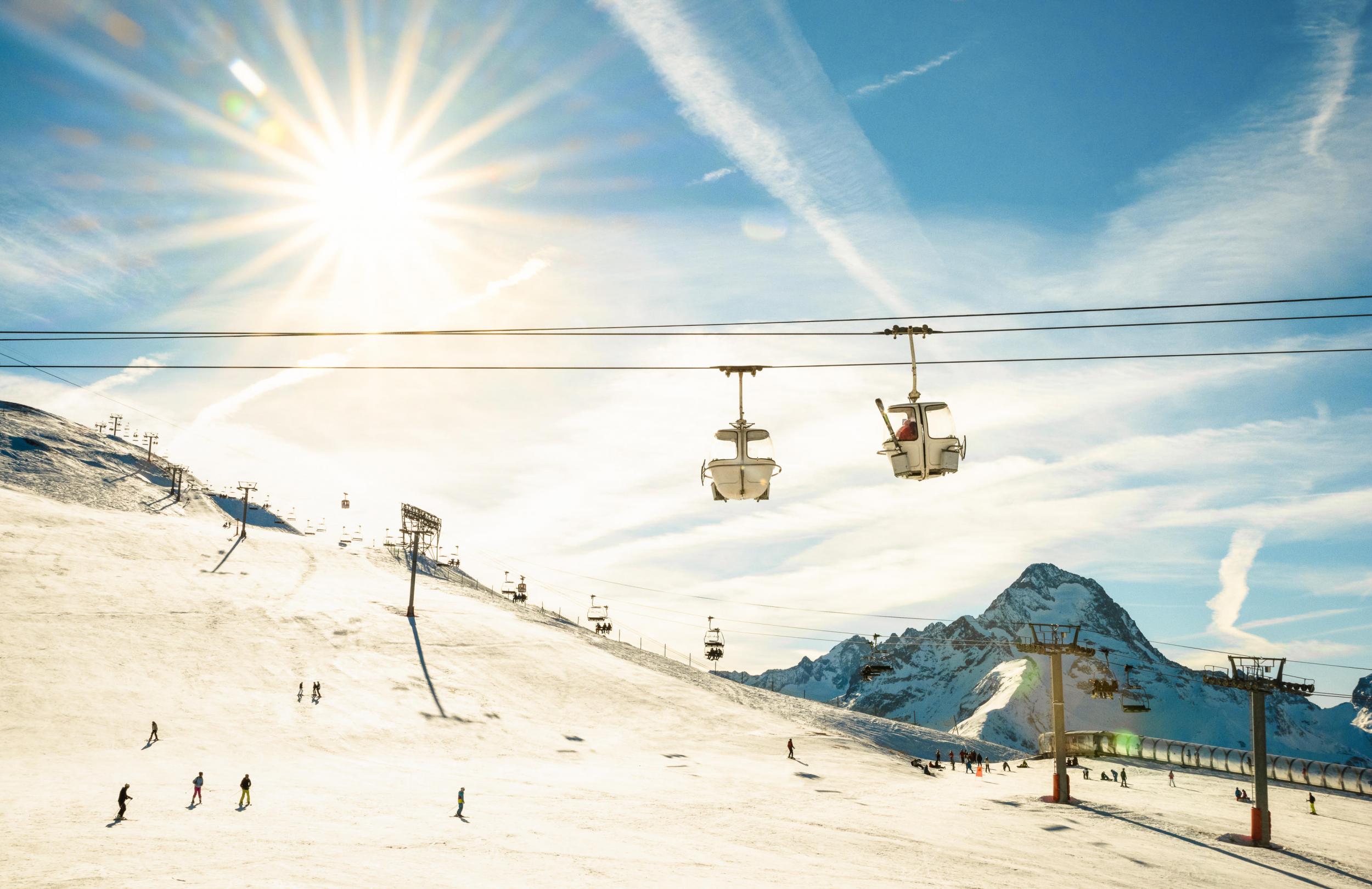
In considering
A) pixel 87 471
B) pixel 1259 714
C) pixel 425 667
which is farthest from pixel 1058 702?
pixel 87 471

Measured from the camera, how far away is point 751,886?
21578mm

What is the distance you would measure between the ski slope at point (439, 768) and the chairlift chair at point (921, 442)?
1381 cm

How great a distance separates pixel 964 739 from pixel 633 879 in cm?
5415

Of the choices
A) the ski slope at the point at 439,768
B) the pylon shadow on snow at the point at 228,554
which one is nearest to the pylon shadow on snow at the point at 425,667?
the ski slope at the point at 439,768

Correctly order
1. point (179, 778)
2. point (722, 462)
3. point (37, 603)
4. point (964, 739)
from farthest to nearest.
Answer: point (964, 739) < point (37, 603) < point (179, 778) < point (722, 462)

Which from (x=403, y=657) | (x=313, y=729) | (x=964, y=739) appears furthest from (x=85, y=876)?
(x=964, y=739)

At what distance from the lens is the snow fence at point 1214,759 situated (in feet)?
186

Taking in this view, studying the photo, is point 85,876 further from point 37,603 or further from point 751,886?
point 37,603

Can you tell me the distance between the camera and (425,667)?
189 ft

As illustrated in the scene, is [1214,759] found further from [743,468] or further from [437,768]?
[743,468]

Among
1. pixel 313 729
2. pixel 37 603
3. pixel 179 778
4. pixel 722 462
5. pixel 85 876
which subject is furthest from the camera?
pixel 37 603

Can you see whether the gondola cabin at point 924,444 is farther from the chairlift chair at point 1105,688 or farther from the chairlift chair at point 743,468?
the chairlift chair at point 1105,688

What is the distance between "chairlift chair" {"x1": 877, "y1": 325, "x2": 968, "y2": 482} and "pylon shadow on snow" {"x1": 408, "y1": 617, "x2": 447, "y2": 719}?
140 ft

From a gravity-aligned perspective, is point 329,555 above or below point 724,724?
above
